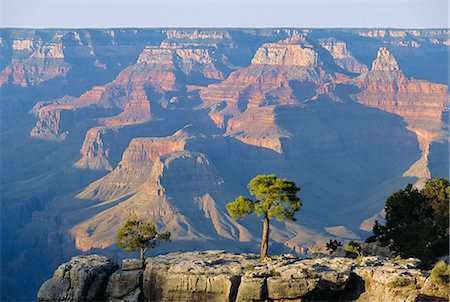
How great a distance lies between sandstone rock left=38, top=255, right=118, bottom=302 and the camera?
5378cm

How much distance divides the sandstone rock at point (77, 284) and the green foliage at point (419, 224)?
18329mm

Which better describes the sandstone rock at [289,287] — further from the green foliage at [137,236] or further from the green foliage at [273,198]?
the green foliage at [137,236]

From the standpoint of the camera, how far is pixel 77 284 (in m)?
54.0

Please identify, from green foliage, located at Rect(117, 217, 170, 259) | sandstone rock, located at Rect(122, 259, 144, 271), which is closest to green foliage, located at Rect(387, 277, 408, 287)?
sandstone rock, located at Rect(122, 259, 144, 271)

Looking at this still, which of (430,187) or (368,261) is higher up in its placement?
(430,187)

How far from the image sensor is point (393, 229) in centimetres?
6719

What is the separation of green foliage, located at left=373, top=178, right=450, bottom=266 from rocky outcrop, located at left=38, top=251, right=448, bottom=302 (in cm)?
705

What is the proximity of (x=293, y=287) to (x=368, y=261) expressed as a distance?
19.5ft

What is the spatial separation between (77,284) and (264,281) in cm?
1002

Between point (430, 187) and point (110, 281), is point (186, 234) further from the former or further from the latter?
point (110, 281)

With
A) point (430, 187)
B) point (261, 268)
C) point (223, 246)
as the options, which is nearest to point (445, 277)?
point (261, 268)

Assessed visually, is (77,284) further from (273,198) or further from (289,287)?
(273,198)

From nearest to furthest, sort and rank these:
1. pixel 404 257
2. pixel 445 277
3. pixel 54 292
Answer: pixel 445 277 → pixel 54 292 → pixel 404 257

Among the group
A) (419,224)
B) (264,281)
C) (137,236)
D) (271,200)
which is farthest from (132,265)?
(419,224)
